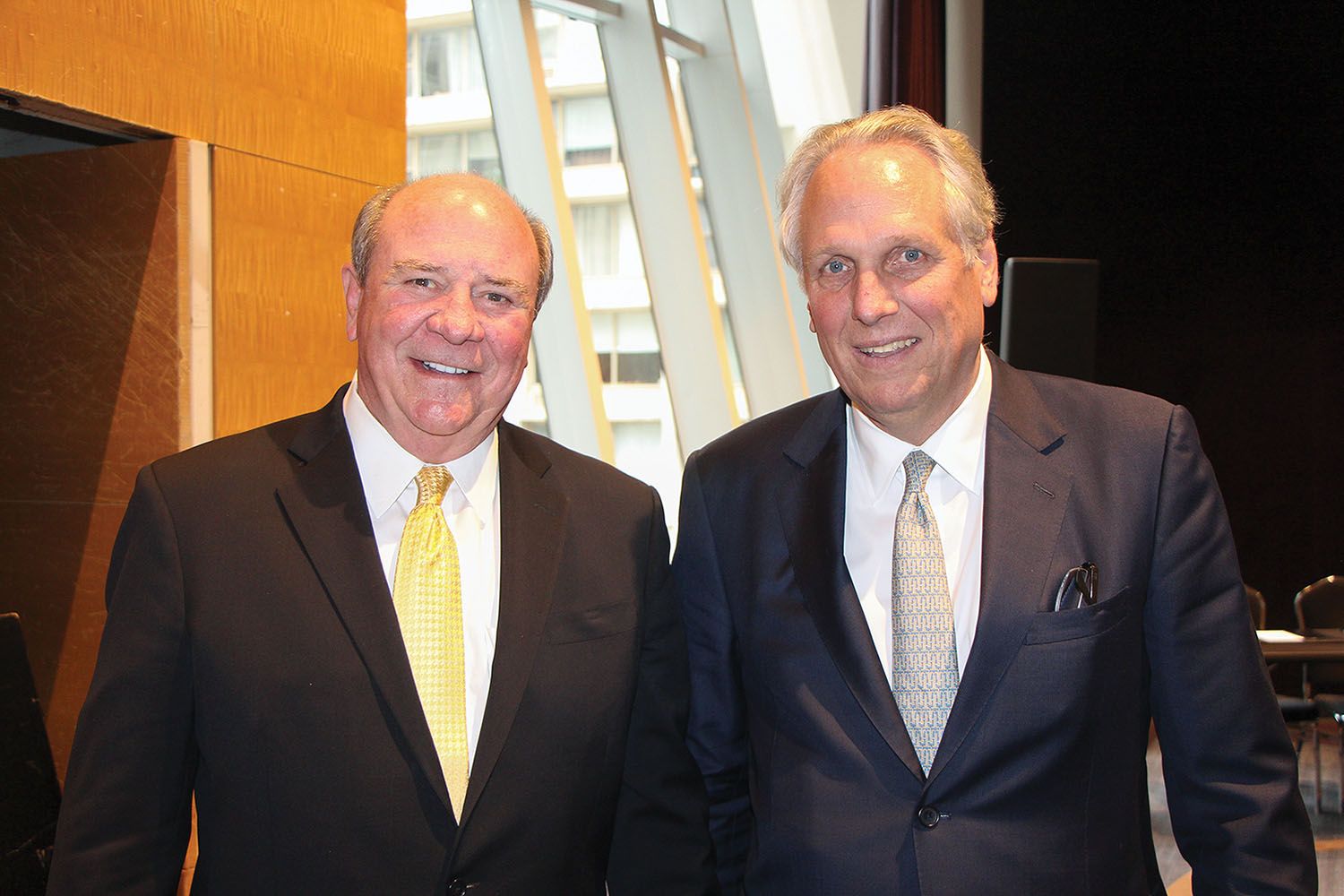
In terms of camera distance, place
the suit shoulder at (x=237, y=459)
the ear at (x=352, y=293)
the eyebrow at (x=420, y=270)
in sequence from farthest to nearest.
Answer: the ear at (x=352, y=293), the eyebrow at (x=420, y=270), the suit shoulder at (x=237, y=459)

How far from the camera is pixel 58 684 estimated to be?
2.11m

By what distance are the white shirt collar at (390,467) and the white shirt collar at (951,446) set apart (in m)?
0.61

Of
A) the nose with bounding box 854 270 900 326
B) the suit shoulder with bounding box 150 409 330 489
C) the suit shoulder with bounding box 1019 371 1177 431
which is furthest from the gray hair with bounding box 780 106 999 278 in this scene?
the suit shoulder with bounding box 150 409 330 489

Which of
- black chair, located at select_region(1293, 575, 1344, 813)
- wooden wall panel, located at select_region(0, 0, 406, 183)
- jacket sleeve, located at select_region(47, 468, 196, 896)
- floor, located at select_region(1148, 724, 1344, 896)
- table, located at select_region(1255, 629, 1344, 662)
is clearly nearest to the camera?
jacket sleeve, located at select_region(47, 468, 196, 896)

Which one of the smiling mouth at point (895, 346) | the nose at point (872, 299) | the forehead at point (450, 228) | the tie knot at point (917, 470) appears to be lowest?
the tie knot at point (917, 470)

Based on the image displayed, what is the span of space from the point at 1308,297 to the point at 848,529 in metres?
6.87

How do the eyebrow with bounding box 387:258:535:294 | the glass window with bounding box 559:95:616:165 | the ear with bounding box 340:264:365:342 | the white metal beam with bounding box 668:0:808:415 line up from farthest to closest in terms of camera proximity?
the white metal beam with bounding box 668:0:808:415 < the glass window with bounding box 559:95:616:165 < the ear with bounding box 340:264:365:342 < the eyebrow with bounding box 387:258:535:294

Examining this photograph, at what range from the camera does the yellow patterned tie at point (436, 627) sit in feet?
4.83

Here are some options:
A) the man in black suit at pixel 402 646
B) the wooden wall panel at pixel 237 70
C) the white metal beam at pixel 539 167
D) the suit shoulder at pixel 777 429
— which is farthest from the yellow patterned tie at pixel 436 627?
the white metal beam at pixel 539 167

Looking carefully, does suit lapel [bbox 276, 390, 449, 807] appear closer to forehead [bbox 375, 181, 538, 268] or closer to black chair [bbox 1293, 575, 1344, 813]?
forehead [bbox 375, 181, 538, 268]

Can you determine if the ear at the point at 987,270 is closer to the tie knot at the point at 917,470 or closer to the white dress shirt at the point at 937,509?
the white dress shirt at the point at 937,509

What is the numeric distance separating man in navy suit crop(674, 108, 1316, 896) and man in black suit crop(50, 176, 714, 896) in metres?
0.22

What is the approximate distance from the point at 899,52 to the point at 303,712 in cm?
556

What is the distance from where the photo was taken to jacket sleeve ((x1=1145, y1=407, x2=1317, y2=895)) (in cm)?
145
